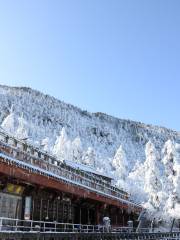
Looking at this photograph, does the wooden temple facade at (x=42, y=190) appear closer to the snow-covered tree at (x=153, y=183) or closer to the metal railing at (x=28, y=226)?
the metal railing at (x=28, y=226)

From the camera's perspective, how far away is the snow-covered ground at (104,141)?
4956cm

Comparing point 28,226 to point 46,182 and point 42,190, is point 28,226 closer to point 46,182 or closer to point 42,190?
point 46,182

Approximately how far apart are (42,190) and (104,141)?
405ft

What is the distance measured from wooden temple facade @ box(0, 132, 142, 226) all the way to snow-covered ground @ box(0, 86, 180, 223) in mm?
15617

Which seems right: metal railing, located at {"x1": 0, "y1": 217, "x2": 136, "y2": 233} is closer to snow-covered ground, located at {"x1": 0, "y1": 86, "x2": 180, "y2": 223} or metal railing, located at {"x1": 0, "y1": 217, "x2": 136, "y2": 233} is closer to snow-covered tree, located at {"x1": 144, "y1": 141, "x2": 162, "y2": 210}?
snow-covered tree, located at {"x1": 144, "y1": 141, "x2": 162, "y2": 210}

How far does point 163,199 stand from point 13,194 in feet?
99.3

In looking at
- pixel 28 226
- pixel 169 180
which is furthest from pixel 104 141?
pixel 28 226

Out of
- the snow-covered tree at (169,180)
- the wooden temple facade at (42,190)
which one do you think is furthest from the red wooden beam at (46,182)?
the snow-covered tree at (169,180)

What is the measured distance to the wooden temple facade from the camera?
71.8ft

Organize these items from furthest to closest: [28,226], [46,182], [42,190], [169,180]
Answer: [169,180] → [42,190] → [46,182] → [28,226]

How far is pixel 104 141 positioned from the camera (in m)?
149

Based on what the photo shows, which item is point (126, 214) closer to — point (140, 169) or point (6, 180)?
point (6, 180)

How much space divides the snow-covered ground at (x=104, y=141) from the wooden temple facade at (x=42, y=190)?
1562cm

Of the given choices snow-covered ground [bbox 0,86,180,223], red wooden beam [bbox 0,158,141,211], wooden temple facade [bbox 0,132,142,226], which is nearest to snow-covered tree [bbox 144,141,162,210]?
snow-covered ground [bbox 0,86,180,223]
